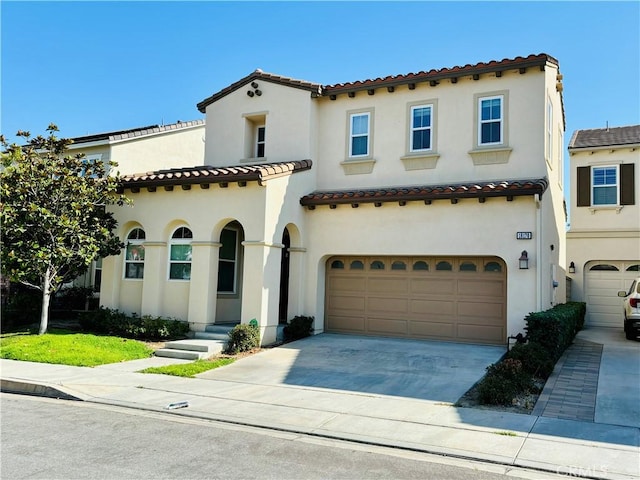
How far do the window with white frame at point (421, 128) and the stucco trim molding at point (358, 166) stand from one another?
1263 millimetres

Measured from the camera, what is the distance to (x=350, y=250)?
14.7 meters

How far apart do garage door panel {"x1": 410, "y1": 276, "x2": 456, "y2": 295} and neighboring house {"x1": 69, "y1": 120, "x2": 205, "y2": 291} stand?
11.0m

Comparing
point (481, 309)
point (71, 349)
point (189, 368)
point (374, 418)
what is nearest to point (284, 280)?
point (189, 368)

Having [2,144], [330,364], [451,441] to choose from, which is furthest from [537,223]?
[2,144]

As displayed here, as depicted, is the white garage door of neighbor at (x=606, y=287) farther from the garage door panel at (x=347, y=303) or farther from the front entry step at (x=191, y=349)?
the front entry step at (x=191, y=349)

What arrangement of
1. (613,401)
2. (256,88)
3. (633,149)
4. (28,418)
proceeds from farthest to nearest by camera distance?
(633,149) → (256,88) → (613,401) → (28,418)

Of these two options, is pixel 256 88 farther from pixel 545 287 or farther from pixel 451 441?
pixel 451 441

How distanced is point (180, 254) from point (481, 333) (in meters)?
8.36

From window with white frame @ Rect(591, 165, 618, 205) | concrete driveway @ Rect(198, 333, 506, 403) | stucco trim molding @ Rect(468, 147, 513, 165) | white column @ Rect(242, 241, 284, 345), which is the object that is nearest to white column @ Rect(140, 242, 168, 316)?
white column @ Rect(242, 241, 284, 345)

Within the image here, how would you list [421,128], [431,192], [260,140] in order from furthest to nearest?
[260,140] < [421,128] < [431,192]

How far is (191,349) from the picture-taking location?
1236 cm

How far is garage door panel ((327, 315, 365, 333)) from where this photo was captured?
48.3 feet

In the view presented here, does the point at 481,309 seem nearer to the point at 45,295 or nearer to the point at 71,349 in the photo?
the point at 71,349

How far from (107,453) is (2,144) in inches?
416
